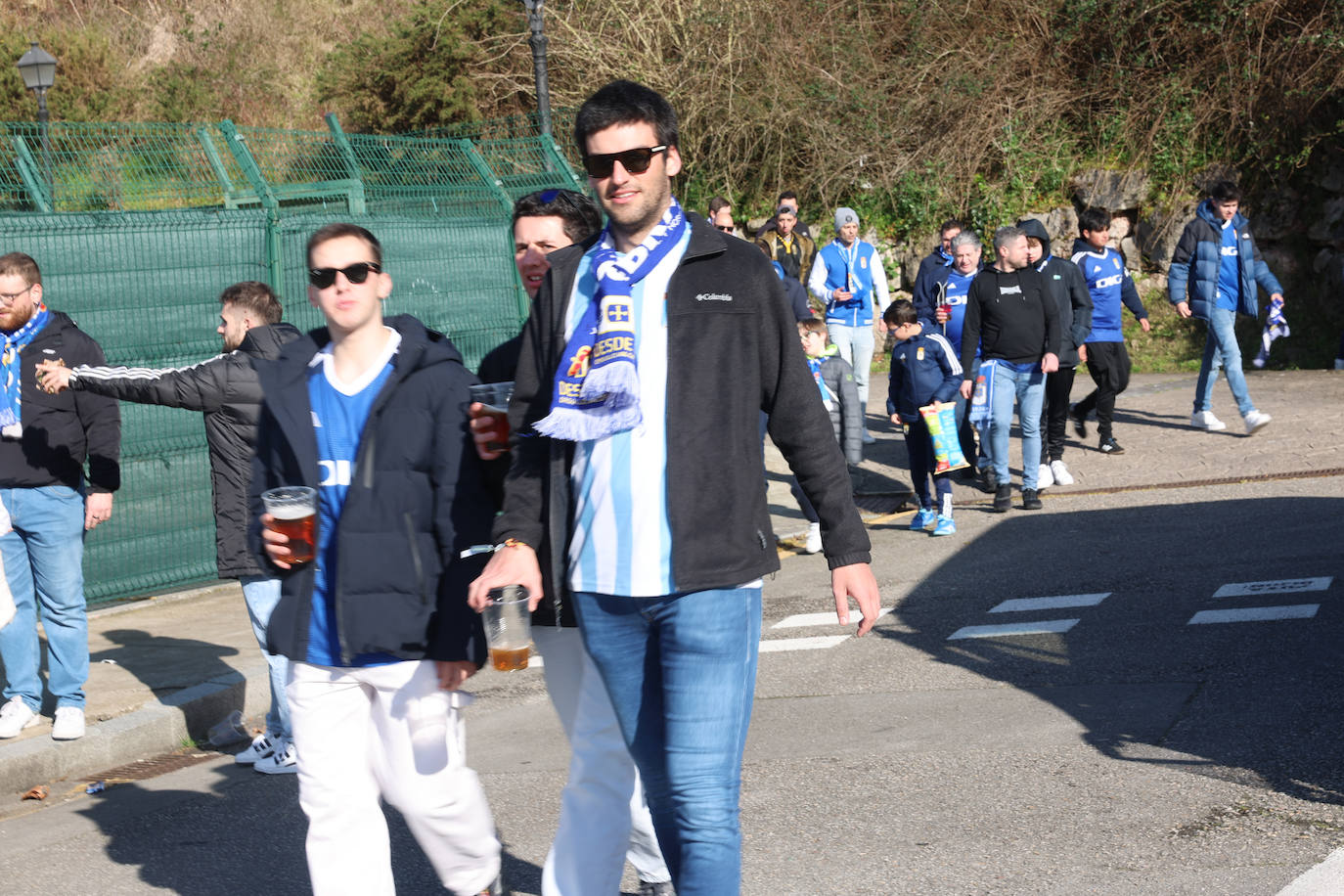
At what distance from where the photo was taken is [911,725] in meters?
5.98

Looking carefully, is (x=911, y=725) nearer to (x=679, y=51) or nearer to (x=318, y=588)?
(x=318, y=588)

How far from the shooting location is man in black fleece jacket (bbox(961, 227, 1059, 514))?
35.1 feet

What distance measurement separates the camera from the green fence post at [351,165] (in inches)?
469

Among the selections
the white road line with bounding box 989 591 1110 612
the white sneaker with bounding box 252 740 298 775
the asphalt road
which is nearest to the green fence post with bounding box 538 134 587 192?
the asphalt road

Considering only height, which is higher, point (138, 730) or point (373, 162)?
point (373, 162)

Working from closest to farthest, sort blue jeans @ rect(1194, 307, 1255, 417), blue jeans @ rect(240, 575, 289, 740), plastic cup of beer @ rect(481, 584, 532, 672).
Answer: plastic cup of beer @ rect(481, 584, 532, 672) → blue jeans @ rect(240, 575, 289, 740) → blue jeans @ rect(1194, 307, 1255, 417)

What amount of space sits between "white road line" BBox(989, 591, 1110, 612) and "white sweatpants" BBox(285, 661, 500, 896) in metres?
4.65

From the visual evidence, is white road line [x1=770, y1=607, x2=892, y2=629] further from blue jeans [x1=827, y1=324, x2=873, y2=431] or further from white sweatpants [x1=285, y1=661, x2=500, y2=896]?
blue jeans [x1=827, y1=324, x2=873, y2=431]

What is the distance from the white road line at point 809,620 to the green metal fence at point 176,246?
4.08m

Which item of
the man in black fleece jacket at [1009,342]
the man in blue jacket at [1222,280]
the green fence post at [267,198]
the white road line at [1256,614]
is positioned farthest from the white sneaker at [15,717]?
the man in blue jacket at [1222,280]

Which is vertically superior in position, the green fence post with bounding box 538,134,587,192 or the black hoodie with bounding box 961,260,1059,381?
the green fence post with bounding box 538,134,587,192

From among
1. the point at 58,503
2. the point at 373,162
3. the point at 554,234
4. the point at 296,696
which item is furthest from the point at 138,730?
the point at 373,162

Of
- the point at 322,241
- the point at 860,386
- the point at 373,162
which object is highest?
the point at 373,162

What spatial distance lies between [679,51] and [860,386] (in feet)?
34.2
